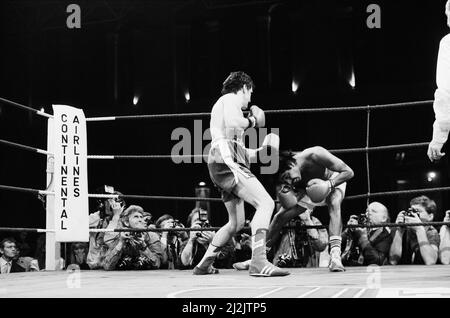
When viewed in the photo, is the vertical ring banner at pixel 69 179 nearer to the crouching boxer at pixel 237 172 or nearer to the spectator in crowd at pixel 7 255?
the crouching boxer at pixel 237 172

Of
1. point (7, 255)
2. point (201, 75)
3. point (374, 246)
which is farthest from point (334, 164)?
point (201, 75)

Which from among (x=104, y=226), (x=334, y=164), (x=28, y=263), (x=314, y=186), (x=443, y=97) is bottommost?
(x=28, y=263)

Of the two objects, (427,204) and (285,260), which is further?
(427,204)

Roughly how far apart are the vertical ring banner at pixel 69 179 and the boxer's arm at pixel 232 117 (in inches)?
39.1

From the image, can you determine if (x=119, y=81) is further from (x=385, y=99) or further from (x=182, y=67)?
(x=385, y=99)

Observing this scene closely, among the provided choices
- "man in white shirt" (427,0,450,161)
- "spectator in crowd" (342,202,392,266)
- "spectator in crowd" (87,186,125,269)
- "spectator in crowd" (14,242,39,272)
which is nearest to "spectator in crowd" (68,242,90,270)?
"spectator in crowd" (14,242,39,272)

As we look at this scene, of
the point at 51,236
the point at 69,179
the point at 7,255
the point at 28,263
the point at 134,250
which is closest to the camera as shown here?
the point at 69,179

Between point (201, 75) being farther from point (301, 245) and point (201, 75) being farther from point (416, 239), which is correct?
point (416, 239)

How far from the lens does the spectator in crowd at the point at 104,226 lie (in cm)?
397

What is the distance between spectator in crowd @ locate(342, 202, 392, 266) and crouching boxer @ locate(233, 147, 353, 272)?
0.65m

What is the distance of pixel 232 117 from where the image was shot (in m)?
2.66

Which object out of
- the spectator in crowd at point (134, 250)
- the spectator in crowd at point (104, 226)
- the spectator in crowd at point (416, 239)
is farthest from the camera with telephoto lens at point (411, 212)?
the spectator in crowd at point (104, 226)

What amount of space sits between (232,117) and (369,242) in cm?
163

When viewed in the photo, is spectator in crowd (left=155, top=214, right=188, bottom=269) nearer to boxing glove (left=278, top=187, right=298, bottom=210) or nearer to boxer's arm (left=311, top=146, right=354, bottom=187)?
boxing glove (left=278, top=187, right=298, bottom=210)
